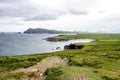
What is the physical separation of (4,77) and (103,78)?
795 inches

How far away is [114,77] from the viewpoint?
36.0m

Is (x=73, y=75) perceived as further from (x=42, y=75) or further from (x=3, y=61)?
(x=3, y=61)

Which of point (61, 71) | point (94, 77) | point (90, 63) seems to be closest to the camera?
point (94, 77)

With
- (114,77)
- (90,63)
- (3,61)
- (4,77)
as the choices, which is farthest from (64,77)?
(3,61)

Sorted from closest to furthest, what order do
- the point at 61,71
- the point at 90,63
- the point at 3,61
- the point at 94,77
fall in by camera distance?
1. the point at 94,77
2. the point at 61,71
3. the point at 90,63
4. the point at 3,61

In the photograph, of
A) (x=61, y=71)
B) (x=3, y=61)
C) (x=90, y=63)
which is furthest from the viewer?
(x=3, y=61)

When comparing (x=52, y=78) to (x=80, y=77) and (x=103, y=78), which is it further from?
(x=103, y=78)

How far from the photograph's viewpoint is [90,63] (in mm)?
51375

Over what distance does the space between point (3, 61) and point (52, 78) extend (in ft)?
96.7

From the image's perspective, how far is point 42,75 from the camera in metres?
40.5

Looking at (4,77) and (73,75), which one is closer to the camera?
(73,75)

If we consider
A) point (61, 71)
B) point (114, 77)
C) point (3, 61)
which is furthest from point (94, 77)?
point (3, 61)

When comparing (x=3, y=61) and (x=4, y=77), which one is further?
(x=3, y=61)

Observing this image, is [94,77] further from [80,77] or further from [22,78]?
[22,78]
